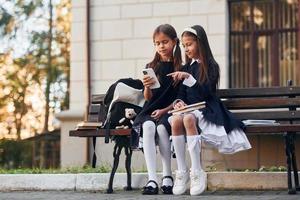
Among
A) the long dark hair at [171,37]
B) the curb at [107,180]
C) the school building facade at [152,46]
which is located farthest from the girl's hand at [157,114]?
the school building facade at [152,46]

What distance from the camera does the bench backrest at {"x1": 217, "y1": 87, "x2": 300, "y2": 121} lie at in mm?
6910

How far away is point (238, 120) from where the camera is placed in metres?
6.51

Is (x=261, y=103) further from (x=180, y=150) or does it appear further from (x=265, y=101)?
(x=180, y=150)

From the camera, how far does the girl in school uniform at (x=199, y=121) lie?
6.26 metres

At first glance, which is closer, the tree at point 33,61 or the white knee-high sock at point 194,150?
the white knee-high sock at point 194,150

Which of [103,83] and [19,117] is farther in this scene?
[19,117]

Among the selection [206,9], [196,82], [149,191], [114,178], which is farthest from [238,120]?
[206,9]

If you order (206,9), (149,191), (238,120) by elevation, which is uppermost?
(206,9)

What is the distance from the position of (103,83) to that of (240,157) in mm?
2696

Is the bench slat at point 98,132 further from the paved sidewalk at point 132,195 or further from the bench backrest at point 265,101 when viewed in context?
the bench backrest at point 265,101

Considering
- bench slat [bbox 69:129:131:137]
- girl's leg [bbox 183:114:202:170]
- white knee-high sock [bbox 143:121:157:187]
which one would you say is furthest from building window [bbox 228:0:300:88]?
girl's leg [bbox 183:114:202:170]

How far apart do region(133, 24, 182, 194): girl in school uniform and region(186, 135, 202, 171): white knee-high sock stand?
12.4 inches

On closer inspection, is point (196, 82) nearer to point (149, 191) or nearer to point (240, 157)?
point (149, 191)

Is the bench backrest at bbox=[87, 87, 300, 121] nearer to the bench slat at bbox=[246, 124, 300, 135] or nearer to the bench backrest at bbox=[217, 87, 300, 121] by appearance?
the bench backrest at bbox=[217, 87, 300, 121]
